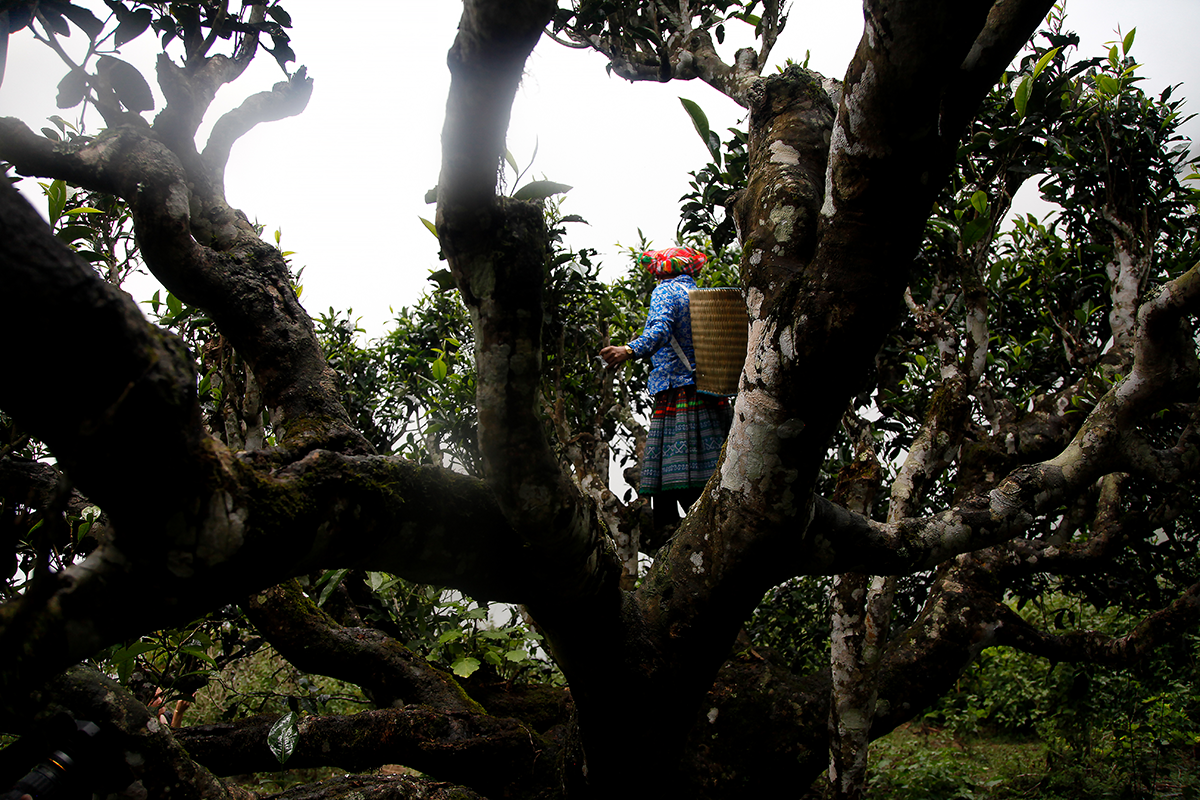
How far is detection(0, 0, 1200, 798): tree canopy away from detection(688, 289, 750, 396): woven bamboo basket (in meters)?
0.23

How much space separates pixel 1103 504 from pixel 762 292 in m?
2.95

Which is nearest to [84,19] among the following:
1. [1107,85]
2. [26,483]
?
[26,483]

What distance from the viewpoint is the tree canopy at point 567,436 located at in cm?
100

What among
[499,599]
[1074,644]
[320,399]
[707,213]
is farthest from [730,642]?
[707,213]

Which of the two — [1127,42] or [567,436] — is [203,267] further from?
[1127,42]

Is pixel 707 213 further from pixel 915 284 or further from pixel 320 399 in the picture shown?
pixel 320 399

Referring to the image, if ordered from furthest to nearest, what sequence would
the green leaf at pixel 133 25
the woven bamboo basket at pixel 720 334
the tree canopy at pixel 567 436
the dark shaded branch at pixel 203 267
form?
the woven bamboo basket at pixel 720 334 < the green leaf at pixel 133 25 < the dark shaded branch at pixel 203 267 < the tree canopy at pixel 567 436

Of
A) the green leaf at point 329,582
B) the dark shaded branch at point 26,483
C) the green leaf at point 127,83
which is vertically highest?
the green leaf at point 127,83

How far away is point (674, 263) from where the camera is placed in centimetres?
356

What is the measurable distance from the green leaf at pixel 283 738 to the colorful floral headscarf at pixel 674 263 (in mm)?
2578

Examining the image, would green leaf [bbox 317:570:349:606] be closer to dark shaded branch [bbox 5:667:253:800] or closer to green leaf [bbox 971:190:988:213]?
dark shaded branch [bbox 5:667:253:800]

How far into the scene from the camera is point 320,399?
1.68m

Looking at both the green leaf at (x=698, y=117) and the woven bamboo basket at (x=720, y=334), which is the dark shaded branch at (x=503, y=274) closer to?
the woven bamboo basket at (x=720, y=334)

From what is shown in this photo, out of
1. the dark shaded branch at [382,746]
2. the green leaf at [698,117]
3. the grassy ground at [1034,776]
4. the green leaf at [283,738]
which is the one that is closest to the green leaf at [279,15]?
the green leaf at [698,117]
